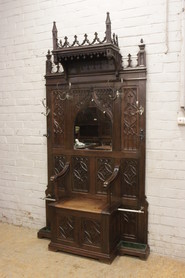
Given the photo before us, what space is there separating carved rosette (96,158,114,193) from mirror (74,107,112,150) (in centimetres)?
14

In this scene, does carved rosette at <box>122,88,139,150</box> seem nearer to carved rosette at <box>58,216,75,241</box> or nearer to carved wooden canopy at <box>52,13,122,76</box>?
carved wooden canopy at <box>52,13,122,76</box>

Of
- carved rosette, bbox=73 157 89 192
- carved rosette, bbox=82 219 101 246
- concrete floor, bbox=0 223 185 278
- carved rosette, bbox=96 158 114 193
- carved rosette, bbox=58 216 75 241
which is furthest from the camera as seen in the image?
carved rosette, bbox=73 157 89 192

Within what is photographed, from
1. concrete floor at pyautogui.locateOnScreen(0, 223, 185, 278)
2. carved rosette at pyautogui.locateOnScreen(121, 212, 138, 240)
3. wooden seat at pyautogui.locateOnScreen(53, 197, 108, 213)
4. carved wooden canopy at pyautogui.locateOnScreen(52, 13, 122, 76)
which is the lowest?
concrete floor at pyautogui.locateOnScreen(0, 223, 185, 278)

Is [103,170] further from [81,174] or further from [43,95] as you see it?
[43,95]

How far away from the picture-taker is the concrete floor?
7.54ft

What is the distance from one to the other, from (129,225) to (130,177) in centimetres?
51

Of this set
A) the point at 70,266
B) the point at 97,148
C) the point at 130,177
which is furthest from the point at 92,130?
the point at 70,266

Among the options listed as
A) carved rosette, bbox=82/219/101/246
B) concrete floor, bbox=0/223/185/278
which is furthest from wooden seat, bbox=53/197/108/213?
concrete floor, bbox=0/223/185/278

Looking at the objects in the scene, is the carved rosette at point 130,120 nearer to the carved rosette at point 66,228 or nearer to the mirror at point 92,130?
the mirror at point 92,130

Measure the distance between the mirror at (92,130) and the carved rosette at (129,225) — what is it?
0.73 meters

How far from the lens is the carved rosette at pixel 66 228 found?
2572mm

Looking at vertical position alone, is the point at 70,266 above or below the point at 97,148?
below

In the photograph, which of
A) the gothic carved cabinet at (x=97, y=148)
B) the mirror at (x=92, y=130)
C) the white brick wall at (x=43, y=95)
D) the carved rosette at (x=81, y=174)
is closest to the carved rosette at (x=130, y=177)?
the gothic carved cabinet at (x=97, y=148)

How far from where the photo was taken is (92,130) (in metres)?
2.79
